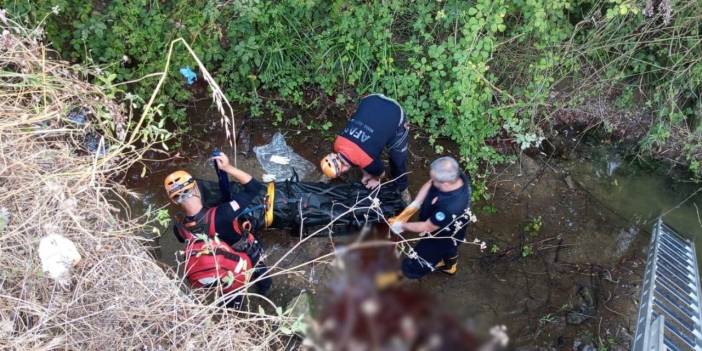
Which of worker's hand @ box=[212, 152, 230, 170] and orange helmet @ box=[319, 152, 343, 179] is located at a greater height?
worker's hand @ box=[212, 152, 230, 170]

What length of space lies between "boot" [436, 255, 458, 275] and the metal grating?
1.60 m

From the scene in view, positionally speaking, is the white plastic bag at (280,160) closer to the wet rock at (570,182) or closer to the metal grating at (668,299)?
the wet rock at (570,182)

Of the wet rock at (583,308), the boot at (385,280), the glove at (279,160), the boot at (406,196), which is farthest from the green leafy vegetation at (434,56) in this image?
the boot at (385,280)

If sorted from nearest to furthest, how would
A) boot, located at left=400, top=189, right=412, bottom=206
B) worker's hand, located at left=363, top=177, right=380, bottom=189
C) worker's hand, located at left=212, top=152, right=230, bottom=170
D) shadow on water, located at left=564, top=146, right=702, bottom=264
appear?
worker's hand, located at left=212, top=152, right=230, bottom=170 → worker's hand, located at left=363, top=177, right=380, bottom=189 → boot, located at left=400, top=189, right=412, bottom=206 → shadow on water, located at left=564, top=146, right=702, bottom=264

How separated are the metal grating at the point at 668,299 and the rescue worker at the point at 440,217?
1532 millimetres

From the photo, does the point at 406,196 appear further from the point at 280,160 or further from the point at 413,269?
the point at 280,160

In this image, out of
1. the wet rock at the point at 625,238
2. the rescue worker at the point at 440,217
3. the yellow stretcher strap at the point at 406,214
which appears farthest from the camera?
the wet rock at the point at 625,238

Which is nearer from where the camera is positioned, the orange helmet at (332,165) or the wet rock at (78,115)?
the wet rock at (78,115)

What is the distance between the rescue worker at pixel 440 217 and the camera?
4.02m

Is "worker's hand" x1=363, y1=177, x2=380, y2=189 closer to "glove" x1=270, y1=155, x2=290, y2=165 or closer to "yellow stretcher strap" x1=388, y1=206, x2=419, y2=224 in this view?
"yellow stretcher strap" x1=388, y1=206, x2=419, y2=224

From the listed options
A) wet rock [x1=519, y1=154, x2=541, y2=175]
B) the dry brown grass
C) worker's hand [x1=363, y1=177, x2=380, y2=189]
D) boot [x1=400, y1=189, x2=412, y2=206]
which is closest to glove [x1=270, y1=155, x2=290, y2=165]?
worker's hand [x1=363, y1=177, x2=380, y2=189]

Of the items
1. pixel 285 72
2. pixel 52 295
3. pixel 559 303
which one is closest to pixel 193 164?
pixel 285 72

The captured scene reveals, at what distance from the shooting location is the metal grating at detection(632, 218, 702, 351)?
3.79 m

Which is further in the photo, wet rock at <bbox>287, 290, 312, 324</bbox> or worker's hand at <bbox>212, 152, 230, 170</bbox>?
worker's hand at <bbox>212, 152, 230, 170</bbox>
